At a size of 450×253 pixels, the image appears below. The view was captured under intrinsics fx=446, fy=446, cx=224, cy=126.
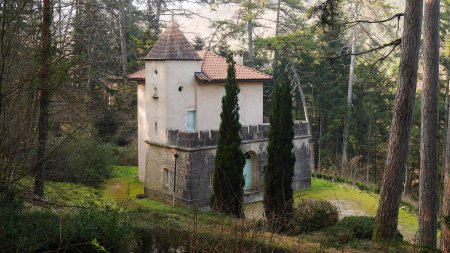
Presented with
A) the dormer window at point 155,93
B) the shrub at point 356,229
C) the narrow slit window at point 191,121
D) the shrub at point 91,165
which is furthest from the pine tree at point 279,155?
the shrub at point 91,165

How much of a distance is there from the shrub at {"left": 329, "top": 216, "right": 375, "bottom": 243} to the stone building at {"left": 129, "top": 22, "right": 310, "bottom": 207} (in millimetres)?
6857

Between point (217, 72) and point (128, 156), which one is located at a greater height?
point (217, 72)

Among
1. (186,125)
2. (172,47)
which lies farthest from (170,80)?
(186,125)

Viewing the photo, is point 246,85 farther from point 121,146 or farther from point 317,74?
point 317,74

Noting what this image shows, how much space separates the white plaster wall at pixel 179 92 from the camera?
1925cm

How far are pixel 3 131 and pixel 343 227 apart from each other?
8745mm

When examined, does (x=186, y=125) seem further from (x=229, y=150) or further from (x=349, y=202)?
(x=349, y=202)

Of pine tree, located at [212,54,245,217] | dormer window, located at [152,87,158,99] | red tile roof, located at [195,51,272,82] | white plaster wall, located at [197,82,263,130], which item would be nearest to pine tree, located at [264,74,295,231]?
pine tree, located at [212,54,245,217]

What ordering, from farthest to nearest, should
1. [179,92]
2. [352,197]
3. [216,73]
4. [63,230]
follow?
[216,73]
[352,197]
[179,92]
[63,230]

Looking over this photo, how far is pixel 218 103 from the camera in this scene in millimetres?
20984

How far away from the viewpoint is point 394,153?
9.47m

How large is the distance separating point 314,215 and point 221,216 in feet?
24.7

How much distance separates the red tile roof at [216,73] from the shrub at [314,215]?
8272 mm

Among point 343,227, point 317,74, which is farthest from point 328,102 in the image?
point 343,227
